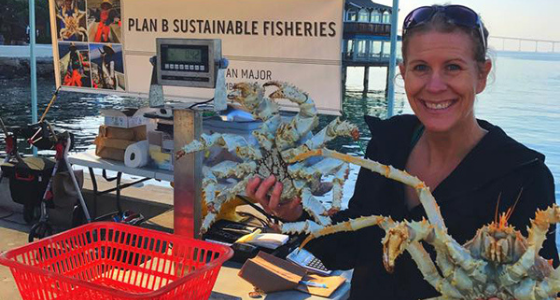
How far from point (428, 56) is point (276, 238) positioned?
1711 mm

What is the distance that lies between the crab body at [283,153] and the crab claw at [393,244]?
0.55 meters

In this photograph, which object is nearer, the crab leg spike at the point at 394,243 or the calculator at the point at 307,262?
the crab leg spike at the point at 394,243

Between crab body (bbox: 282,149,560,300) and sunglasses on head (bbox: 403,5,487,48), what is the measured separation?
1.51ft

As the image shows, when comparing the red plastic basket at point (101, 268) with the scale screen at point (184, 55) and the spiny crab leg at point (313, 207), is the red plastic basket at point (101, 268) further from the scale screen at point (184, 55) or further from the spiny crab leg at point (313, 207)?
the scale screen at point (184, 55)

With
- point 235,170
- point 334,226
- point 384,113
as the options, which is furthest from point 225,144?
point 384,113

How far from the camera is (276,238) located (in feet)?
9.95

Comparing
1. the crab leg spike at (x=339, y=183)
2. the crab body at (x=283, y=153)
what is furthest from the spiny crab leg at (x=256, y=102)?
the crab leg spike at (x=339, y=183)

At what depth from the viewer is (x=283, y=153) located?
1.99m

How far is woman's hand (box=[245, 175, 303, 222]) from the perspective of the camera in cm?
188

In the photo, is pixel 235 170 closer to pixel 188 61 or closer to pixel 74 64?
pixel 188 61

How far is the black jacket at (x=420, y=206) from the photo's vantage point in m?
1.55

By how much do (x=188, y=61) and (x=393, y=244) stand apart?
1930 mm

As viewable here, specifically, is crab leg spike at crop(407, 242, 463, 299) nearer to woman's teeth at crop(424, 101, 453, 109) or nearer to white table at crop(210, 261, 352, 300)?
woman's teeth at crop(424, 101, 453, 109)

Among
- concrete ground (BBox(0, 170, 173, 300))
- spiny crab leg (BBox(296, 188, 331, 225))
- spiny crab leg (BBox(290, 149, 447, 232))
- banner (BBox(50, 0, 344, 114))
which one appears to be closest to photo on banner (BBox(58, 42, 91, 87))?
banner (BBox(50, 0, 344, 114))
